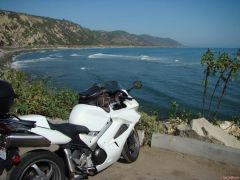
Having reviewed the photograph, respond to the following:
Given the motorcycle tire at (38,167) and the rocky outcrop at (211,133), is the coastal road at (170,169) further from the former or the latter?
the rocky outcrop at (211,133)

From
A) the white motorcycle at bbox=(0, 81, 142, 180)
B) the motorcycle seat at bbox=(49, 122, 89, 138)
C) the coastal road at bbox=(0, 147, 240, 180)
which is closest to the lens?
the white motorcycle at bbox=(0, 81, 142, 180)

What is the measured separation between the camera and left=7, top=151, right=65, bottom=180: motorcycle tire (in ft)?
11.5

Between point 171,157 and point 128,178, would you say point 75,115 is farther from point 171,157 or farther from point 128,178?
point 171,157

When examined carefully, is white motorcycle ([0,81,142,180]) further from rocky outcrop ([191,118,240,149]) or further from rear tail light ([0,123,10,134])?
rocky outcrop ([191,118,240,149])

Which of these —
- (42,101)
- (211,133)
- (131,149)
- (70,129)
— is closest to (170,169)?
(131,149)

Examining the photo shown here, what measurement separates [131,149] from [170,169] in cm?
76

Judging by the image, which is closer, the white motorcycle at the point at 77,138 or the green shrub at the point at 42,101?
the white motorcycle at the point at 77,138

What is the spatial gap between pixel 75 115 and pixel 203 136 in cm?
359

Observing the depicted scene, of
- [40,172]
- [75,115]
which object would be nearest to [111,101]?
[75,115]

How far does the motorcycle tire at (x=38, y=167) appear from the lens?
351 centimetres

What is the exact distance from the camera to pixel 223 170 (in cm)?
545

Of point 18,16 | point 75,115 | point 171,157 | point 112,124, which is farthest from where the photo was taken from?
point 18,16

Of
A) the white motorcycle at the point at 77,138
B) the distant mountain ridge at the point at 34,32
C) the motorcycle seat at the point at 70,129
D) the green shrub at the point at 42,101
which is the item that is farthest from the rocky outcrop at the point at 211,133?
the distant mountain ridge at the point at 34,32

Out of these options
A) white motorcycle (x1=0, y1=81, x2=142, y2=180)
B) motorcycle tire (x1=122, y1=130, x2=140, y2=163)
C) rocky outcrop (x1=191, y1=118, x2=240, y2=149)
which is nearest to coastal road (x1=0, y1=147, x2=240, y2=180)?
motorcycle tire (x1=122, y1=130, x2=140, y2=163)
